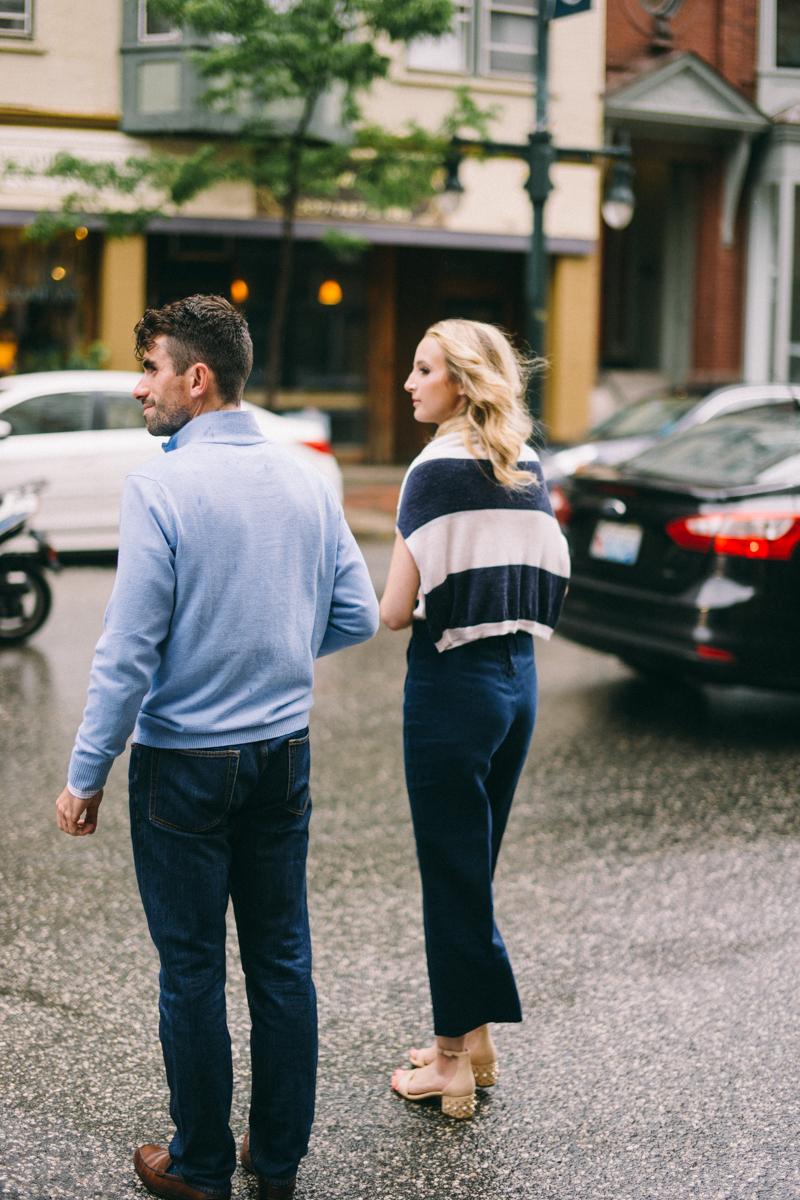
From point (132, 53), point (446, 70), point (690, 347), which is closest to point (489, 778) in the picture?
point (132, 53)

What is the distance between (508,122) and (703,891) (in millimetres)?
16009

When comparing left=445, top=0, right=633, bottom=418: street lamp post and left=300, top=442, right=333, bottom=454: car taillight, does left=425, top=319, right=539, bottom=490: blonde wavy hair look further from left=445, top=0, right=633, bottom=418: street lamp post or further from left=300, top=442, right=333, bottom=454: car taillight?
left=300, top=442, right=333, bottom=454: car taillight

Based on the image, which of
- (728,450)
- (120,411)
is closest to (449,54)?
(120,411)

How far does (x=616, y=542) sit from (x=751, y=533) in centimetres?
83

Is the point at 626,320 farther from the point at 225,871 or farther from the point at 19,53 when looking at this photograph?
the point at 225,871

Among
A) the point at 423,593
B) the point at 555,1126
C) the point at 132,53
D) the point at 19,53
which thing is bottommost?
the point at 555,1126

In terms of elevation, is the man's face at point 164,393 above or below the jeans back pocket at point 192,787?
above

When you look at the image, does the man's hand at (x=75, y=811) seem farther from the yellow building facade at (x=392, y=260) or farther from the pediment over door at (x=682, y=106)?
the yellow building facade at (x=392, y=260)

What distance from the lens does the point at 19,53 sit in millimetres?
3912

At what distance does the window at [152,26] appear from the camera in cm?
477

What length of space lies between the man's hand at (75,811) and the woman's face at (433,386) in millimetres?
1137

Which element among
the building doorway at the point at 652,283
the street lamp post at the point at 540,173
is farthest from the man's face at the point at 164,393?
the building doorway at the point at 652,283

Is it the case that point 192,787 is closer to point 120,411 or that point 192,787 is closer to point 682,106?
point 120,411

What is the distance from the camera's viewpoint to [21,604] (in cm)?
852
